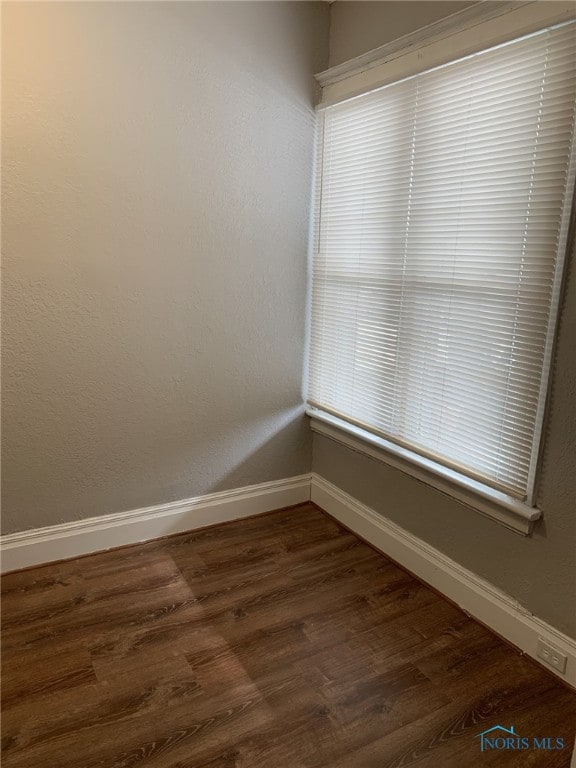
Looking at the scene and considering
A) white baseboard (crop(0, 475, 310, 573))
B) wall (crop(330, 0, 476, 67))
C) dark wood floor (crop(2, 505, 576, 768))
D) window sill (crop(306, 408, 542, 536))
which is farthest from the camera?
A: white baseboard (crop(0, 475, 310, 573))

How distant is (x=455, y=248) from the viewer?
2.17m

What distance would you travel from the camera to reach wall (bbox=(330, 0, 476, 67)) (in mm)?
2223

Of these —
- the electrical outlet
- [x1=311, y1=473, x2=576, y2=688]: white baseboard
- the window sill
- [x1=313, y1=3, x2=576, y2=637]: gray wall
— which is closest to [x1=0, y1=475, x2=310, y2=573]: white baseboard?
[x1=311, y1=473, x2=576, y2=688]: white baseboard

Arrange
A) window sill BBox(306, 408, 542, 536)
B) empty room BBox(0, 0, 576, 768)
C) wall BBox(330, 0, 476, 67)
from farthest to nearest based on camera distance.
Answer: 1. wall BBox(330, 0, 476, 67)
2. window sill BBox(306, 408, 542, 536)
3. empty room BBox(0, 0, 576, 768)

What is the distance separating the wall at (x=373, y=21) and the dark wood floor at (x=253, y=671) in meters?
2.34

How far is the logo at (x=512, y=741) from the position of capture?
5.47 ft

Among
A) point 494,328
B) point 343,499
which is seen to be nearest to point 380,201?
point 494,328

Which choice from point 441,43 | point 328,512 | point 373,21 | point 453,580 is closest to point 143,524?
point 328,512

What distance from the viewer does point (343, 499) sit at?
9.73 feet

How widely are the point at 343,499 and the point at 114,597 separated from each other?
1230mm

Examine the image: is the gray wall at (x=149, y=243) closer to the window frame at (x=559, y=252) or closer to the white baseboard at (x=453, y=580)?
the window frame at (x=559, y=252)

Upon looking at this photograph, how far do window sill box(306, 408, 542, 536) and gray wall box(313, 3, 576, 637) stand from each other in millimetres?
44

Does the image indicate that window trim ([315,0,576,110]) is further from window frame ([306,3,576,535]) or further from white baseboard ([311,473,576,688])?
white baseboard ([311,473,576,688])

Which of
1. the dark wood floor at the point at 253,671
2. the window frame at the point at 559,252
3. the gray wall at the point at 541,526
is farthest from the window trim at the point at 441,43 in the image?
the dark wood floor at the point at 253,671
